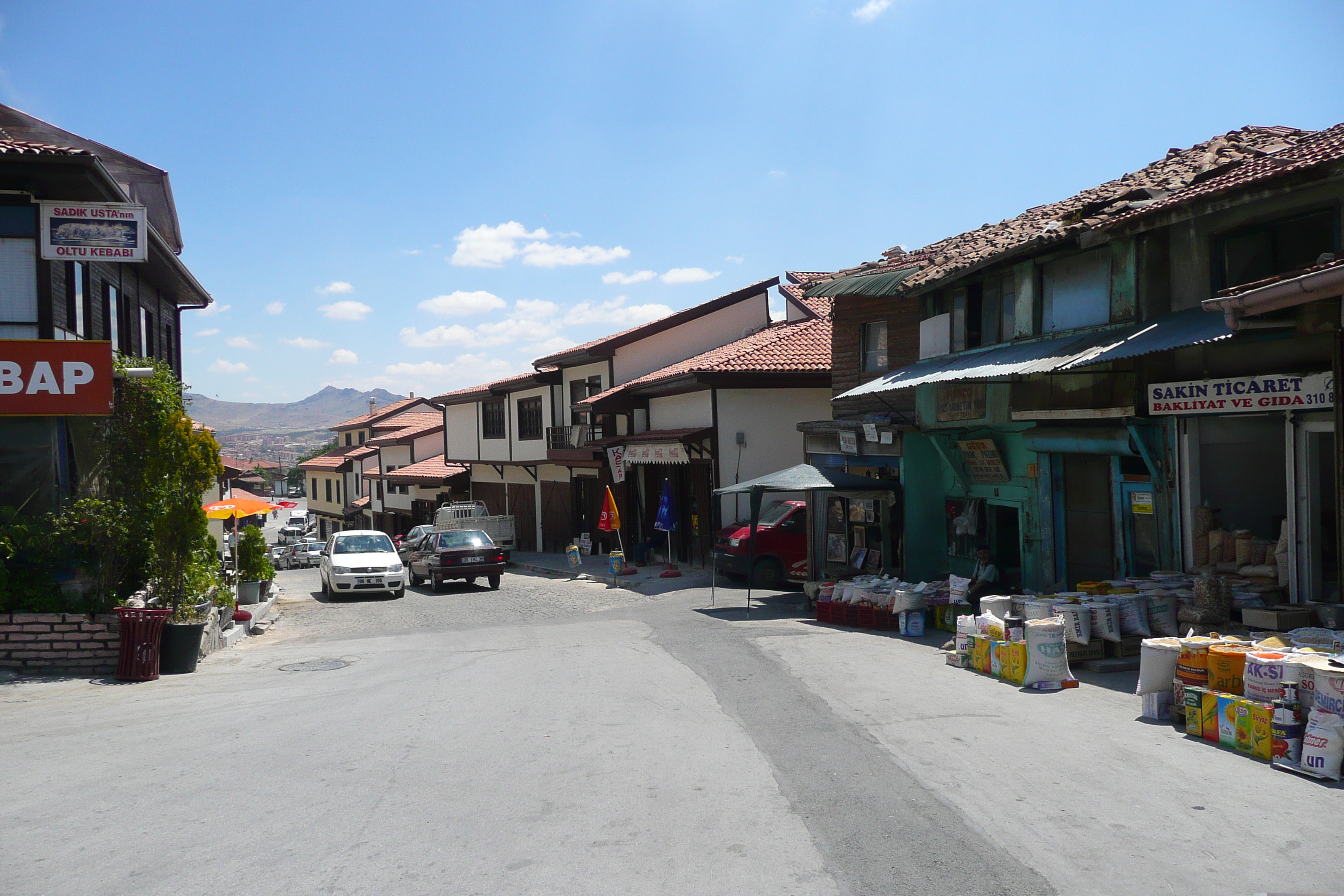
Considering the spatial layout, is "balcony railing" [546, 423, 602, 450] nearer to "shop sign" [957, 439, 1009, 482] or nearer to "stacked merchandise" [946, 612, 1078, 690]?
"shop sign" [957, 439, 1009, 482]

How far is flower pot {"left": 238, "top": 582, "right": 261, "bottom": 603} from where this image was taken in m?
18.6

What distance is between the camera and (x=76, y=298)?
42.7ft

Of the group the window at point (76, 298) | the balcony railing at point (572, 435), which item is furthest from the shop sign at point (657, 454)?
the window at point (76, 298)

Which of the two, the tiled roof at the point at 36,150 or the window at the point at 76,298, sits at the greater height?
the tiled roof at the point at 36,150

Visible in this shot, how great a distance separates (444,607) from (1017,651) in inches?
506

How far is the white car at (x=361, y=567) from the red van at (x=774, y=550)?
768 centimetres

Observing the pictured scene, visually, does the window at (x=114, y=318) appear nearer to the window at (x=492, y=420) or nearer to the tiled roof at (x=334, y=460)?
the window at (x=492, y=420)

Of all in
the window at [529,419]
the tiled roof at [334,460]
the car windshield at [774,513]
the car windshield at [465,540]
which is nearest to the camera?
the car windshield at [774,513]

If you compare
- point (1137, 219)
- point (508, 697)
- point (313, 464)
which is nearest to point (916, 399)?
point (1137, 219)

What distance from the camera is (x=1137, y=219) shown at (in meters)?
10.5

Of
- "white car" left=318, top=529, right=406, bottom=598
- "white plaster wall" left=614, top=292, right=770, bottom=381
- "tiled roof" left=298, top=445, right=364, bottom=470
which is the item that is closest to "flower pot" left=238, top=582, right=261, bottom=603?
"white car" left=318, top=529, right=406, bottom=598

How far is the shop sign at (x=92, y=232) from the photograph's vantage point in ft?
38.2

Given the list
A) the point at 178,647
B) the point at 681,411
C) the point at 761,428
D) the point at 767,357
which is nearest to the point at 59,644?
the point at 178,647

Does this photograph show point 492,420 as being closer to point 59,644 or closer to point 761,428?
point 761,428
